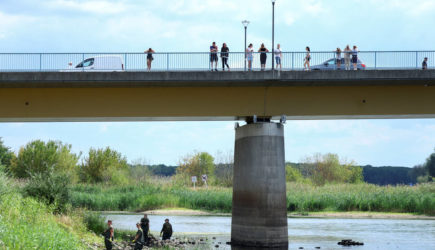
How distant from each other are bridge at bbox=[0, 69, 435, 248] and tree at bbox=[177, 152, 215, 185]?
2470 inches

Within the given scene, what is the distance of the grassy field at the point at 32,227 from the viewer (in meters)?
18.4

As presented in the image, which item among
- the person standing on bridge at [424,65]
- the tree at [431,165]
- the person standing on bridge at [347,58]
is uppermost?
the person standing on bridge at [347,58]

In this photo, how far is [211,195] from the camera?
53.4 metres

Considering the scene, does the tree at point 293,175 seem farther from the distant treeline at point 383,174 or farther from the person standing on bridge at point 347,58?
the distant treeline at point 383,174

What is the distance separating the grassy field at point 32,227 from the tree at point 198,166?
6742 cm

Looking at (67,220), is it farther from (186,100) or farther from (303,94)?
(303,94)

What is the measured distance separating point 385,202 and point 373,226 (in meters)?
10.1

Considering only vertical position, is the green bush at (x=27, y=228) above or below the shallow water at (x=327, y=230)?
above

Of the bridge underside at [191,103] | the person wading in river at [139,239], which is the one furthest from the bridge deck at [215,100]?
the person wading in river at [139,239]

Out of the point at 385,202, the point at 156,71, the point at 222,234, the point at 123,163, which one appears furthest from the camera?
the point at 123,163

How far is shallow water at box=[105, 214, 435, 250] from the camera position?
31344 mm

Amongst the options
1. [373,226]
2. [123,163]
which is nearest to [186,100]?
[373,226]

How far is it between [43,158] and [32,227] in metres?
Answer: 60.8

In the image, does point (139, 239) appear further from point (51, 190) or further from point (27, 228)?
point (51, 190)
